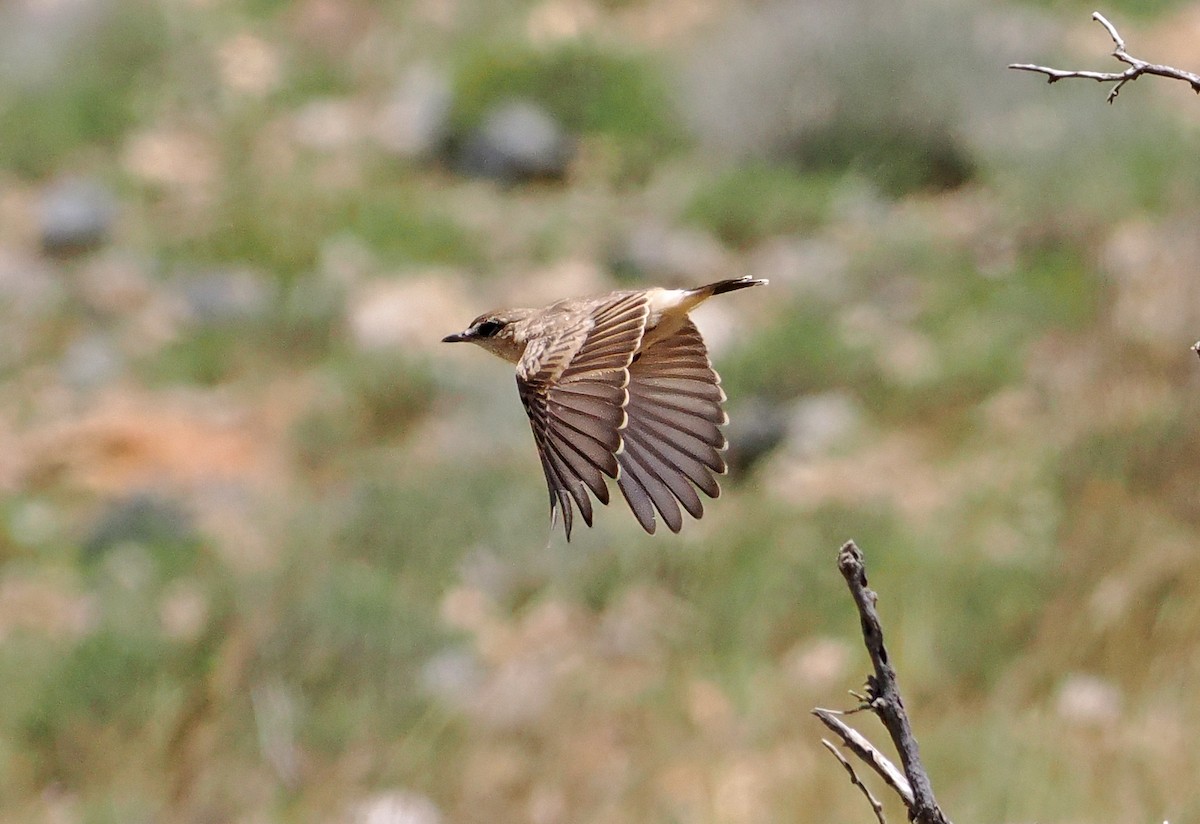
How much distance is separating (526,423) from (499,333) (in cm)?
439

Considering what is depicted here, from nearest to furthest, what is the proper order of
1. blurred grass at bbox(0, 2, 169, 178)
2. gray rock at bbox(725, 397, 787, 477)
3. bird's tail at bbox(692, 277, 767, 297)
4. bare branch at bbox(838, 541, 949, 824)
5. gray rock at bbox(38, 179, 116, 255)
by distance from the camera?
bare branch at bbox(838, 541, 949, 824) < bird's tail at bbox(692, 277, 767, 297) < gray rock at bbox(725, 397, 787, 477) < gray rock at bbox(38, 179, 116, 255) < blurred grass at bbox(0, 2, 169, 178)

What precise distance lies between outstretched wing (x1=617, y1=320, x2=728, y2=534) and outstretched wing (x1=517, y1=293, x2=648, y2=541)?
2.3 inches

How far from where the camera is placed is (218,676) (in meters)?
5.14

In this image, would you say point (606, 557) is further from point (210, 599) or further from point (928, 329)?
point (928, 329)

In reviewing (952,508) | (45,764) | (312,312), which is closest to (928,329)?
(952,508)

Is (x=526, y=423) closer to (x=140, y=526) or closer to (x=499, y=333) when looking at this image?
(x=140, y=526)

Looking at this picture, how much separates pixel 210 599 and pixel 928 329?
3859mm

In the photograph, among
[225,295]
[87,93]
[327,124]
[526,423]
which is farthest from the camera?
[87,93]

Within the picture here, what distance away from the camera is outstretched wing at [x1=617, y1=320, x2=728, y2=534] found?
223cm

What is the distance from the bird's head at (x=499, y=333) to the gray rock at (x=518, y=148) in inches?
273

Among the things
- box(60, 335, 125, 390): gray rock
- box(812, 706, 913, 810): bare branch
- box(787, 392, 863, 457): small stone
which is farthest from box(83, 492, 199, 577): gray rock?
box(812, 706, 913, 810): bare branch

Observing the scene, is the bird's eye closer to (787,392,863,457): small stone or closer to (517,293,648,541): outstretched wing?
(517,293,648,541): outstretched wing

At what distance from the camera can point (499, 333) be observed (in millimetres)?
3451

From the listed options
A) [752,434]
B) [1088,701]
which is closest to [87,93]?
[752,434]
